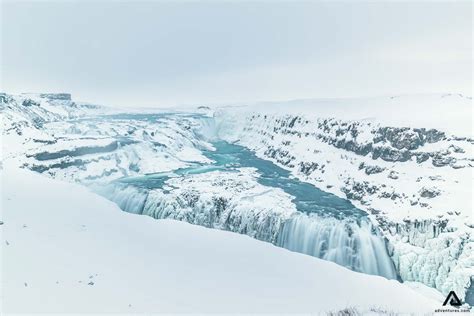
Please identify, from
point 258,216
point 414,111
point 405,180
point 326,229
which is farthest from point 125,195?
point 414,111

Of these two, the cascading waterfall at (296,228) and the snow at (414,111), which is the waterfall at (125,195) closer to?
the cascading waterfall at (296,228)

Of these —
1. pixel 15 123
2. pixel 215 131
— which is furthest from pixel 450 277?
pixel 215 131

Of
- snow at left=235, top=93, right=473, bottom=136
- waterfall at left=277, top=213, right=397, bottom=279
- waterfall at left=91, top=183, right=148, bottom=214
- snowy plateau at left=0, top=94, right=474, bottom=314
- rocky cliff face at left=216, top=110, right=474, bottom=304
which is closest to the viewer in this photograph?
snowy plateau at left=0, top=94, right=474, bottom=314

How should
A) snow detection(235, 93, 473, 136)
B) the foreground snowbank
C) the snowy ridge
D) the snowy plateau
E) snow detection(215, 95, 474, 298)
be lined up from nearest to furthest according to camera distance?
1. the foreground snowbank
2. the snowy plateau
3. snow detection(215, 95, 474, 298)
4. the snowy ridge
5. snow detection(235, 93, 473, 136)

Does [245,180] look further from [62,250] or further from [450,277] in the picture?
[62,250]

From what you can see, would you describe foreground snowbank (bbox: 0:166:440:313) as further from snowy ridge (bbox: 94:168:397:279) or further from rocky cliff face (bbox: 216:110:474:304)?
rocky cliff face (bbox: 216:110:474:304)

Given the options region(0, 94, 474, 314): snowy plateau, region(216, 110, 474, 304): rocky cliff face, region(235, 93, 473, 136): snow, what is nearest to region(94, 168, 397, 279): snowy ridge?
region(0, 94, 474, 314): snowy plateau
